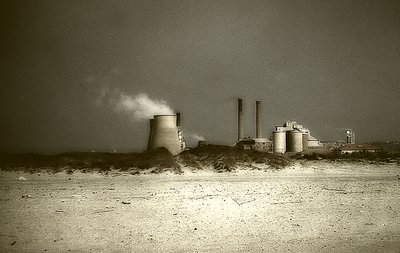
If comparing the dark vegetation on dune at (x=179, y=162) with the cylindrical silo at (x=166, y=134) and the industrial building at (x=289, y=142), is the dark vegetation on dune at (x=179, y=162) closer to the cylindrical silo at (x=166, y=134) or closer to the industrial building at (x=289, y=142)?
the cylindrical silo at (x=166, y=134)

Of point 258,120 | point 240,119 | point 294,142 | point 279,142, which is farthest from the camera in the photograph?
point 258,120

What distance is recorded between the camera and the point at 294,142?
129 feet

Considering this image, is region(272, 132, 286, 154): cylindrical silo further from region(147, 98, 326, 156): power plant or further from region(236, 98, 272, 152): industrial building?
region(236, 98, 272, 152): industrial building

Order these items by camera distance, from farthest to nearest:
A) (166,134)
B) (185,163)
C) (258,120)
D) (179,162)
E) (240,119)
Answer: (258,120) < (240,119) < (166,134) < (179,162) < (185,163)

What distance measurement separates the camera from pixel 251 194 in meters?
10.8

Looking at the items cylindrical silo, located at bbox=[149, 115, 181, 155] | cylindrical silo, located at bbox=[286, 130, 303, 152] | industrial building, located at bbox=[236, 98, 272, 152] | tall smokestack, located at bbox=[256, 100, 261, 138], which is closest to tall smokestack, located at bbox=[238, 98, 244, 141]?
industrial building, located at bbox=[236, 98, 272, 152]

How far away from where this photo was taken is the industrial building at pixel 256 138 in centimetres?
4078

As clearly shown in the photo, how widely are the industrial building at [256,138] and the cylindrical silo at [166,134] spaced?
46.2 ft

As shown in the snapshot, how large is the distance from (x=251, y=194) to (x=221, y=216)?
3.37 metres

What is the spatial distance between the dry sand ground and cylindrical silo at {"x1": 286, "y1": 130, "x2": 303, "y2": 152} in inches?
1107

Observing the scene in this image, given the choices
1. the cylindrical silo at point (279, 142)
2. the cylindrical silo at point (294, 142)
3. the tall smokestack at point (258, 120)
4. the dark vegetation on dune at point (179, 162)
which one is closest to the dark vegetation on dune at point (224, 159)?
the dark vegetation on dune at point (179, 162)

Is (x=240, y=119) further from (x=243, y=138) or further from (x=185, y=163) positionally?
(x=185, y=163)

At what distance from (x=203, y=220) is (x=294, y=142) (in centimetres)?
3404

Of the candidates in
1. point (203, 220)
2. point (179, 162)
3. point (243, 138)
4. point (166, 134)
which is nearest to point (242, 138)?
point (243, 138)
